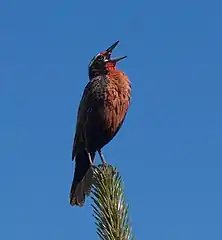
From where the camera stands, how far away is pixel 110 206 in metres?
2.88

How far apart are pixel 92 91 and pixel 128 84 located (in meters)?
0.52

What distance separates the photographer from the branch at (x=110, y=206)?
266cm

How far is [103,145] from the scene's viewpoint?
315 inches

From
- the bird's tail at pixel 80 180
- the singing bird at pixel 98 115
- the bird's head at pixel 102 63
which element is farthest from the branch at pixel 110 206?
the bird's head at pixel 102 63

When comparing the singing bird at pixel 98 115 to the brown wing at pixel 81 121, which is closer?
the singing bird at pixel 98 115

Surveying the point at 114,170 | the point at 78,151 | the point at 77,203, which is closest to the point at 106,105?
the point at 78,151

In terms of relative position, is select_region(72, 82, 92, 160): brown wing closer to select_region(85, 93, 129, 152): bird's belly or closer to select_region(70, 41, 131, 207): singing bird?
select_region(70, 41, 131, 207): singing bird

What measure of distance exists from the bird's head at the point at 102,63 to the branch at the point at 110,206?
16.8ft

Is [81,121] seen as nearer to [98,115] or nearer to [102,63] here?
[98,115]

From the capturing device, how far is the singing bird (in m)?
7.79

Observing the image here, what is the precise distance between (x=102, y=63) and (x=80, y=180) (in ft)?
6.01

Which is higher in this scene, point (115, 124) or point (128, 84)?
point (128, 84)

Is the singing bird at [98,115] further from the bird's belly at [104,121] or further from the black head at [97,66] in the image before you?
the black head at [97,66]

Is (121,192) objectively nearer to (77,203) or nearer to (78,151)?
(77,203)
